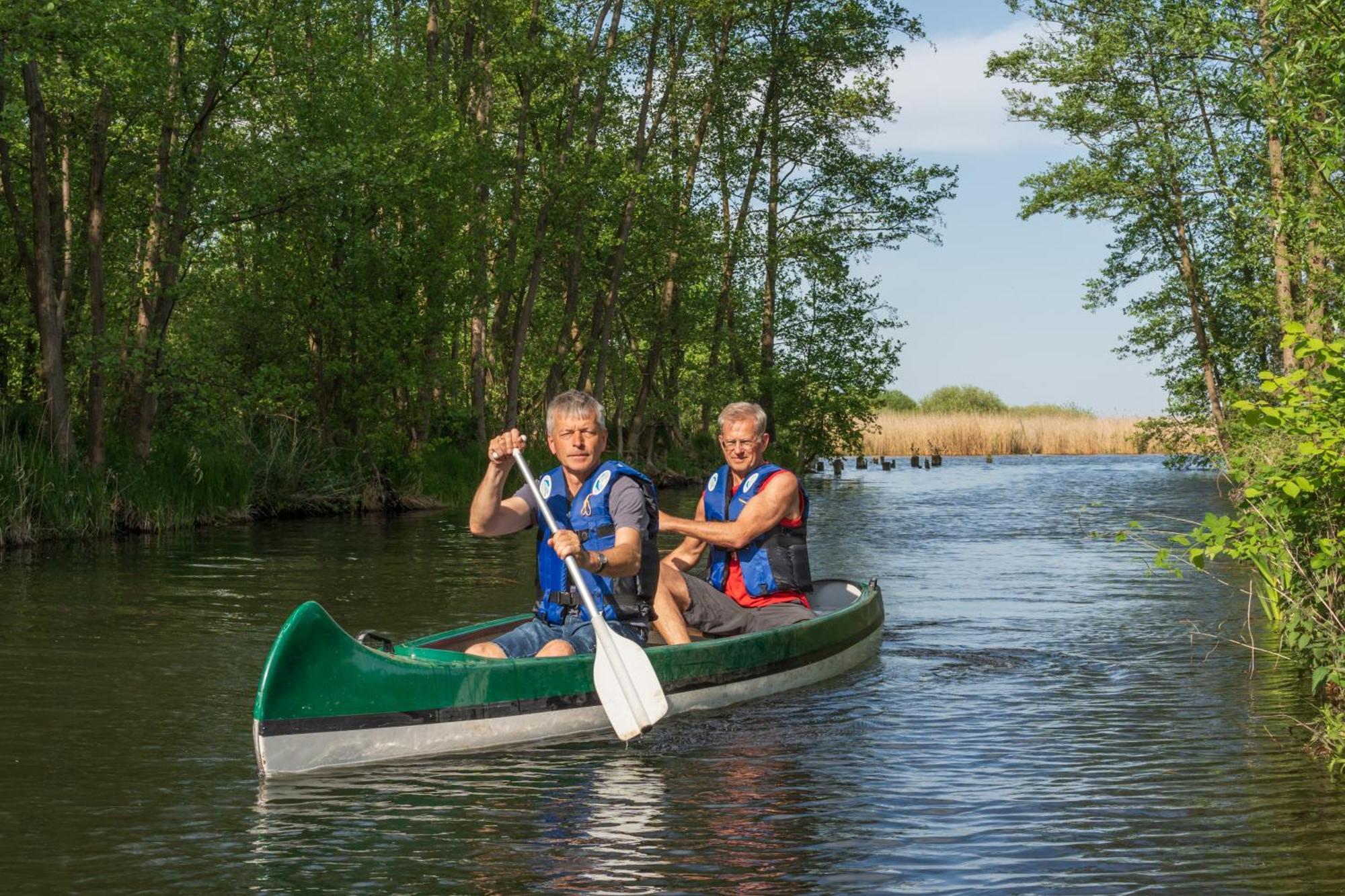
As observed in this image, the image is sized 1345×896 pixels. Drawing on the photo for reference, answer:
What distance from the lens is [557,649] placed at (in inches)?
281

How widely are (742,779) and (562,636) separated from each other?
4.20 feet

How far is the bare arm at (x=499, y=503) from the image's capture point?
6840mm

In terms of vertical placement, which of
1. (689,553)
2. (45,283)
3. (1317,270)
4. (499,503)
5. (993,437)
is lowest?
(689,553)

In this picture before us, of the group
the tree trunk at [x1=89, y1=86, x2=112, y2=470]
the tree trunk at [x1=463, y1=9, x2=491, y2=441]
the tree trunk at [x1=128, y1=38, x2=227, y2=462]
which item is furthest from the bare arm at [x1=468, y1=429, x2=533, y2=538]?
the tree trunk at [x1=463, y1=9, x2=491, y2=441]

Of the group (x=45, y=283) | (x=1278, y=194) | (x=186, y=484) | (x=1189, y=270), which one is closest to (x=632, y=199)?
(x=1189, y=270)

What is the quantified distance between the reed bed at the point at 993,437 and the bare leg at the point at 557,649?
43.1 m

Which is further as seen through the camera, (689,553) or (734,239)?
(734,239)

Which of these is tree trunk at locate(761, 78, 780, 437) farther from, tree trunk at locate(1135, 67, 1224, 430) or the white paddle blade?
the white paddle blade

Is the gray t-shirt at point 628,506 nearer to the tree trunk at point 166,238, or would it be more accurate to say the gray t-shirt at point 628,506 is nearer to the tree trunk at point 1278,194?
the tree trunk at point 1278,194

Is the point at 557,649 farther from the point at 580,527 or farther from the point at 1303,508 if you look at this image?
the point at 1303,508

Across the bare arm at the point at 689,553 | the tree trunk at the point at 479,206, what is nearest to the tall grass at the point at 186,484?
the tree trunk at the point at 479,206

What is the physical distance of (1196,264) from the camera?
2736 cm

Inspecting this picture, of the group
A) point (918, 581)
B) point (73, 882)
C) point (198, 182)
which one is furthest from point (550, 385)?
point (73, 882)

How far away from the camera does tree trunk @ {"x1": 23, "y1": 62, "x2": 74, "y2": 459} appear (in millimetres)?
17281
